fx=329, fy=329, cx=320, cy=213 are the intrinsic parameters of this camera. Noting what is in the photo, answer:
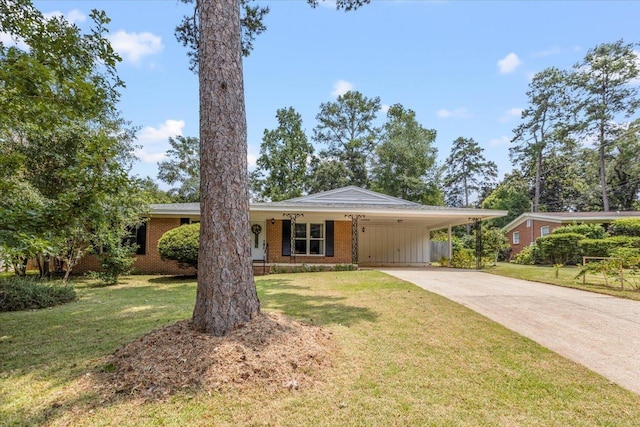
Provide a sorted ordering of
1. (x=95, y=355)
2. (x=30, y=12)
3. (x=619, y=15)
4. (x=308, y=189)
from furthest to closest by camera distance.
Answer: (x=308, y=189)
(x=619, y=15)
(x=30, y=12)
(x=95, y=355)

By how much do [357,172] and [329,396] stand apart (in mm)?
30042

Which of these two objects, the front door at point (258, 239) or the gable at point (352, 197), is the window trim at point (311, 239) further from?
the gable at point (352, 197)

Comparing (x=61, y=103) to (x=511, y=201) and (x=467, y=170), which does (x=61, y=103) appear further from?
(x=467, y=170)

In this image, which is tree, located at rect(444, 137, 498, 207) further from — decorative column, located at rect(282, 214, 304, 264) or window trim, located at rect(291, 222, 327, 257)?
decorative column, located at rect(282, 214, 304, 264)

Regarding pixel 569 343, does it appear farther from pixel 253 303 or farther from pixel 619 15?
pixel 619 15

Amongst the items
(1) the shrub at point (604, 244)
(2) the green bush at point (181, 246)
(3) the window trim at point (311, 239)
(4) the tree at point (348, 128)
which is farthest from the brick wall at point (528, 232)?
(2) the green bush at point (181, 246)

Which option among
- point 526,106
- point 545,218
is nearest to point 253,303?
point 545,218

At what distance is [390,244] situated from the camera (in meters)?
17.9

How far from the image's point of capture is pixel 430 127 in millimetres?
31625

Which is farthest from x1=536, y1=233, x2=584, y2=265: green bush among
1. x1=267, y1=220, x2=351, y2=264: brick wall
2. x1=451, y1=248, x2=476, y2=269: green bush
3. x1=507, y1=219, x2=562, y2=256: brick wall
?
x1=267, y1=220, x2=351, y2=264: brick wall

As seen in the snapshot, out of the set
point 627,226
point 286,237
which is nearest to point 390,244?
point 286,237

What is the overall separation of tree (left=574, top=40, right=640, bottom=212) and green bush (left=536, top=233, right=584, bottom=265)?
48.8 ft

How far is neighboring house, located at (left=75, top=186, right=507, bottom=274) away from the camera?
42.3 ft

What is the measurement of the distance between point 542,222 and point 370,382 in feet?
74.3
